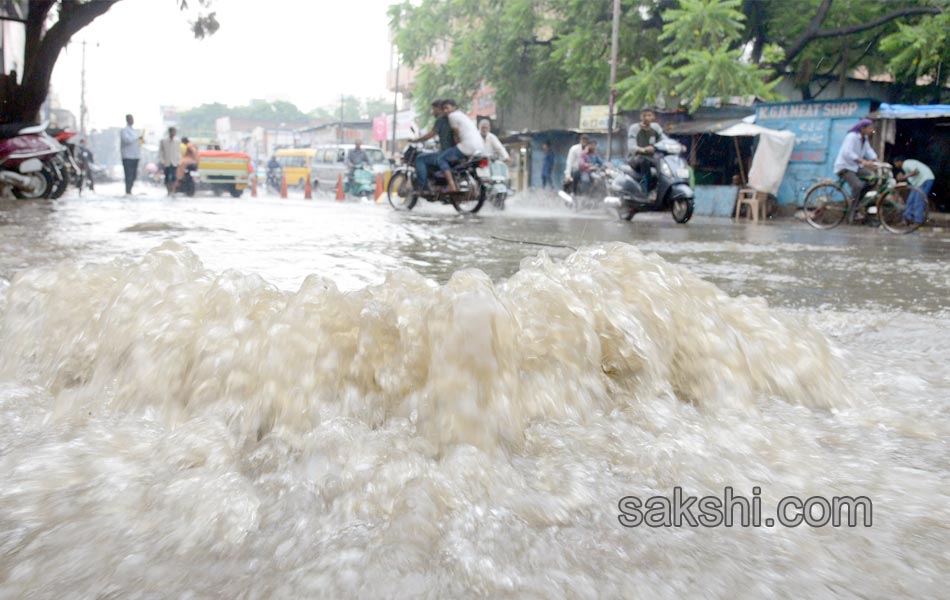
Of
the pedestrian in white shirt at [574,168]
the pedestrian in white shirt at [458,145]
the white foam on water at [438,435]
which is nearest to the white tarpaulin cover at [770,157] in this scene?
the pedestrian in white shirt at [574,168]

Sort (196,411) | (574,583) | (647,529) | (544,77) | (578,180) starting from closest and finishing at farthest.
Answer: (574,583), (647,529), (196,411), (578,180), (544,77)

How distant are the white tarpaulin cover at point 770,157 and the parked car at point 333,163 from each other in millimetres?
12876

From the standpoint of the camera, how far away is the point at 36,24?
13977 mm

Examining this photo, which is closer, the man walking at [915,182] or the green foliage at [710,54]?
the man walking at [915,182]

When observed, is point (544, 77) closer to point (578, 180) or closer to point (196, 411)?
point (578, 180)

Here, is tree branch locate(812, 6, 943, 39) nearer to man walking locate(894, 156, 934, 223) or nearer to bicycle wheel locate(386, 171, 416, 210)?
man walking locate(894, 156, 934, 223)

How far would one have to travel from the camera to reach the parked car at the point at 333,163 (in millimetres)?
27297

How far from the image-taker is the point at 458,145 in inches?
456

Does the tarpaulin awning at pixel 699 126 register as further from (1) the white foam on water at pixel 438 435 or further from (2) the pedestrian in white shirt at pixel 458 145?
(1) the white foam on water at pixel 438 435

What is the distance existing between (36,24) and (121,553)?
1526 centimetres

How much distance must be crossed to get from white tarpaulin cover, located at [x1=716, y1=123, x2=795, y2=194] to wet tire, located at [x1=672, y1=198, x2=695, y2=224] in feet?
16.6

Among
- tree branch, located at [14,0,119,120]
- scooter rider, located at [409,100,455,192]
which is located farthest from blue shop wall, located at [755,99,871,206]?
tree branch, located at [14,0,119,120]

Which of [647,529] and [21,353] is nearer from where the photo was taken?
[647,529]

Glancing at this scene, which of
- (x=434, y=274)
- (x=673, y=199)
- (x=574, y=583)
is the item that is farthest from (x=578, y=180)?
(x=574, y=583)
